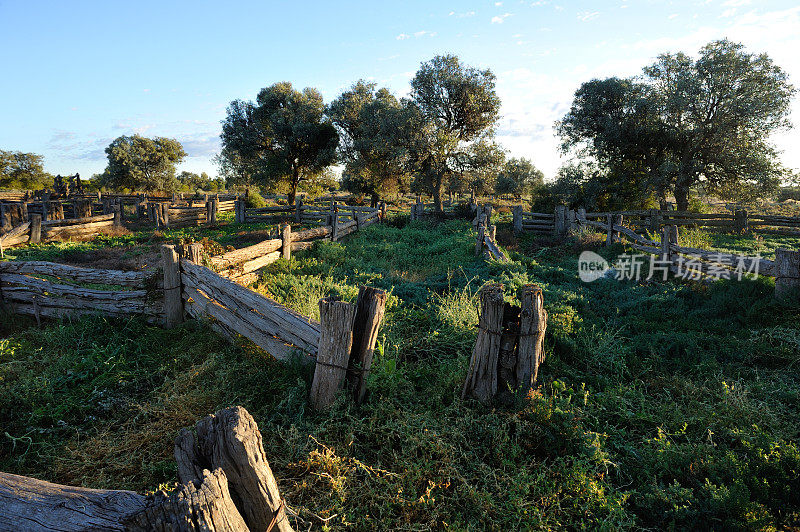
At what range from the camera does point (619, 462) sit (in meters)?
3.20

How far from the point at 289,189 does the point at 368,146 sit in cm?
790

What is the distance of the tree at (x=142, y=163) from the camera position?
39062mm

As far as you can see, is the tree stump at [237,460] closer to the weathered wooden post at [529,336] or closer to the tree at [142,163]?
the weathered wooden post at [529,336]

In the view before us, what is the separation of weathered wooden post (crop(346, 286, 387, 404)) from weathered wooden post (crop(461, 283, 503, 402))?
3.37 ft

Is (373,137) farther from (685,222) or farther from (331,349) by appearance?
(331,349)

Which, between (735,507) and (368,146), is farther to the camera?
(368,146)

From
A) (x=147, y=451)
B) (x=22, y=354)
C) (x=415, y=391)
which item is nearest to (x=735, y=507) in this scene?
(x=415, y=391)

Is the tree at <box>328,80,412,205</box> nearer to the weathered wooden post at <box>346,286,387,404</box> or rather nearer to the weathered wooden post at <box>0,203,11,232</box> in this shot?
the weathered wooden post at <box>0,203,11,232</box>

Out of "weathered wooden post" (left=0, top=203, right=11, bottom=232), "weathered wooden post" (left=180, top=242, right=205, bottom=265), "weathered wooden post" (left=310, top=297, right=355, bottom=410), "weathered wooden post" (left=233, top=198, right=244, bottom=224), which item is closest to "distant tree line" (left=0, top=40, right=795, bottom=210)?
"weathered wooden post" (left=233, top=198, right=244, bottom=224)

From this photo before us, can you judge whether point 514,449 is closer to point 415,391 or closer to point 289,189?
point 415,391

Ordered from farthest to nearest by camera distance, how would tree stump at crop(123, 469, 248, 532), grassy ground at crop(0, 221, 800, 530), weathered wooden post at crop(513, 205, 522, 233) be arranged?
weathered wooden post at crop(513, 205, 522, 233), grassy ground at crop(0, 221, 800, 530), tree stump at crop(123, 469, 248, 532)

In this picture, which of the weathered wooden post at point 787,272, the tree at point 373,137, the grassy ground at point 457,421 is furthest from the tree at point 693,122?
the grassy ground at point 457,421

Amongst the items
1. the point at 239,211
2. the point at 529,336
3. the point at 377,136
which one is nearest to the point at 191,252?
the point at 529,336

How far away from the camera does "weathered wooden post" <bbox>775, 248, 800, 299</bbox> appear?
609cm
